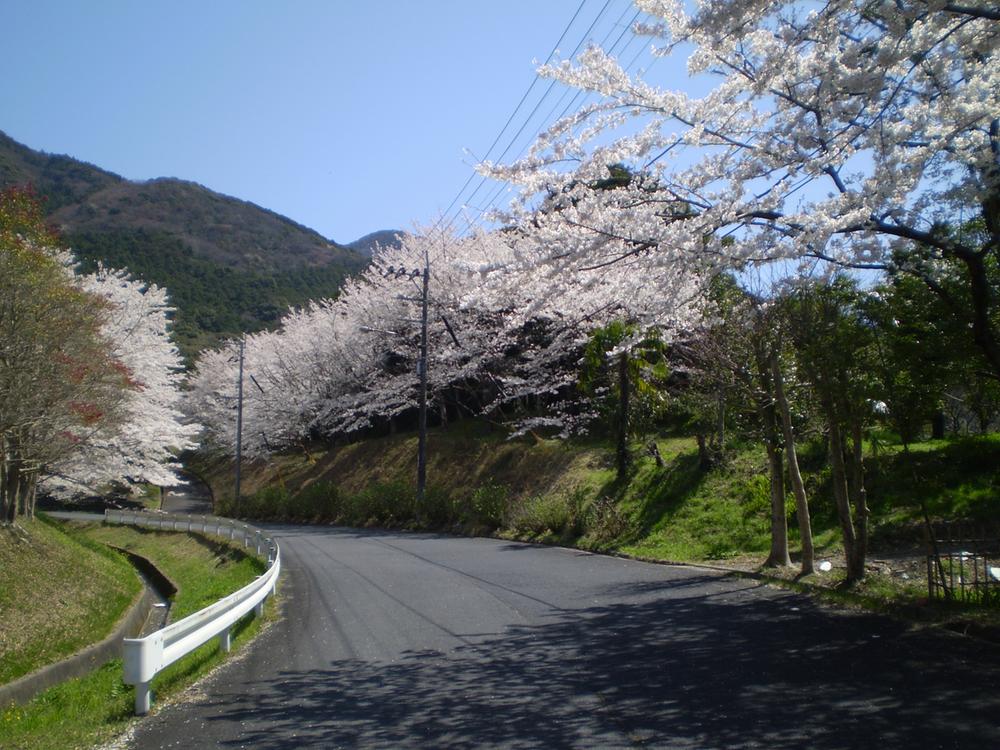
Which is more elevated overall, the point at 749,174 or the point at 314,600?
the point at 749,174

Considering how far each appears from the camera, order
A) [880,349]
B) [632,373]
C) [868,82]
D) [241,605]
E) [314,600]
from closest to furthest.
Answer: [868,82] → [241,605] → [880,349] → [314,600] → [632,373]

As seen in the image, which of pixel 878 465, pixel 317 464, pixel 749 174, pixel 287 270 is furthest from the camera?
pixel 287 270

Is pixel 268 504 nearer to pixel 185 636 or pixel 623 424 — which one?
pixel 623 424

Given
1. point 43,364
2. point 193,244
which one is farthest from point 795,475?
point 193,244

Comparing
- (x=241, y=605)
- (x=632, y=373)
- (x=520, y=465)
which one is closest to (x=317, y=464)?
(x=520, y=465)

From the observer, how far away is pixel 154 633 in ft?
22.6

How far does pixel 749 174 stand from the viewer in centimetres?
927

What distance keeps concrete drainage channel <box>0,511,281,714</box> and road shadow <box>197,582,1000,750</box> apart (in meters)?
0.62

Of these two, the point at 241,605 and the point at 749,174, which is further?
the point at 241,605

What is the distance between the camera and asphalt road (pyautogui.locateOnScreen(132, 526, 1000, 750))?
223 inches

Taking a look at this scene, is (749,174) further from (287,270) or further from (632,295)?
(287,270)

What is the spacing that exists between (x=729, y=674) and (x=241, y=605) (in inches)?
219

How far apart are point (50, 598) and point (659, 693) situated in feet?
46.7

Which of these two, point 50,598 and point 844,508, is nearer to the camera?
point 844,508
